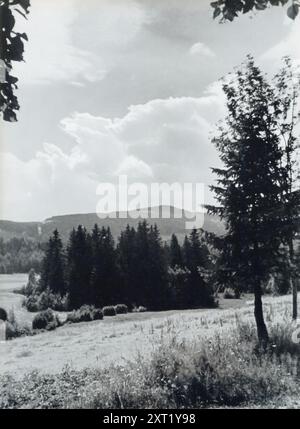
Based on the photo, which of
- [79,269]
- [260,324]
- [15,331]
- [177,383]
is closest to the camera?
[177,383]

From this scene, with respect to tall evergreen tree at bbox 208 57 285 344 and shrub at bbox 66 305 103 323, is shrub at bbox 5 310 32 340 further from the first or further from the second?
tall evergreen tree at bbox 208 57 285 344

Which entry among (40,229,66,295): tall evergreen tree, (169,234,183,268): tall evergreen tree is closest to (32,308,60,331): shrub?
(40,229,66,295): tall evergreen tree

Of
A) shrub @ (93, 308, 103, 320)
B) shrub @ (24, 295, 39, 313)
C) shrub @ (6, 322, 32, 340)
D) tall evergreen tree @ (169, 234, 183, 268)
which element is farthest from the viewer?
tall evergreen tree @ (169, 234, 183, 268)

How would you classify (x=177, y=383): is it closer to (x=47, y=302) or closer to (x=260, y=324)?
(x=260, y=324)

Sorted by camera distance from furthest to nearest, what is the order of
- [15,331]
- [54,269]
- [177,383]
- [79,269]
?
1. [54,269]
2. [79,269]
3. [15,331]
4. [177,383]

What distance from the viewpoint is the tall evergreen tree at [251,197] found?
44.9 ft

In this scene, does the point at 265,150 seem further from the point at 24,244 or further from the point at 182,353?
the point at 24,244

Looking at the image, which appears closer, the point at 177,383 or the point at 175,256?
the point at 177,383

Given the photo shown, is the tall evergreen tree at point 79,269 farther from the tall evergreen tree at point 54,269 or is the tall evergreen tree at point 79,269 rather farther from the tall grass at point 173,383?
the tall grass at point 173,383

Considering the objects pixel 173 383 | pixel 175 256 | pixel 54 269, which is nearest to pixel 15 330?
pixel 173 383

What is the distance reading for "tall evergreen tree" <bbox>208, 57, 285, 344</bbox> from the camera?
539 inches

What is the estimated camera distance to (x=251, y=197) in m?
14.1

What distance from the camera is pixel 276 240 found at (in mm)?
13742
